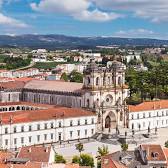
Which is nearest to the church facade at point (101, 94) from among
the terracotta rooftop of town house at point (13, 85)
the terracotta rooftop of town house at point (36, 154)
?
the terracotta rooftop of town house at point (13, 85)

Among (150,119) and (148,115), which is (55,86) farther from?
(150,119)

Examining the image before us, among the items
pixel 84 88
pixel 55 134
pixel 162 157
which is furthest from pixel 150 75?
pixel 162 157

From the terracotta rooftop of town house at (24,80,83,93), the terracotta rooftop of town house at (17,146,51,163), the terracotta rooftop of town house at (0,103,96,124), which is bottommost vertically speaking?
the terracotta rooftop of town house at (0,103,96,124)

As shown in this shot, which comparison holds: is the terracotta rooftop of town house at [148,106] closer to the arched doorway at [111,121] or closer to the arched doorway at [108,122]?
the arched doorway at [111,121]

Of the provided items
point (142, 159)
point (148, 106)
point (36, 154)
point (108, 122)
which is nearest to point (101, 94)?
point (108, 122)

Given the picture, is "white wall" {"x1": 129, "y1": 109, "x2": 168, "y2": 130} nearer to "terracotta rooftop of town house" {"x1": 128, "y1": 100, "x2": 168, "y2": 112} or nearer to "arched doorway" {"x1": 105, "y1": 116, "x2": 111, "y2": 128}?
"terracotta rooftop of town house" {"x1": 128, "y1": 100, "x2": 168, "y2": 112}

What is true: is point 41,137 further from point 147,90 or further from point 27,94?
point 147,90

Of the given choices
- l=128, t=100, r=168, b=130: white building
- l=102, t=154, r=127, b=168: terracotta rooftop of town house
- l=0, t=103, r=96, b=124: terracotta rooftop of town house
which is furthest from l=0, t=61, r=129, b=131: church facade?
l=102, t=154, r=127, b=168: terracotta rooftop of town house
